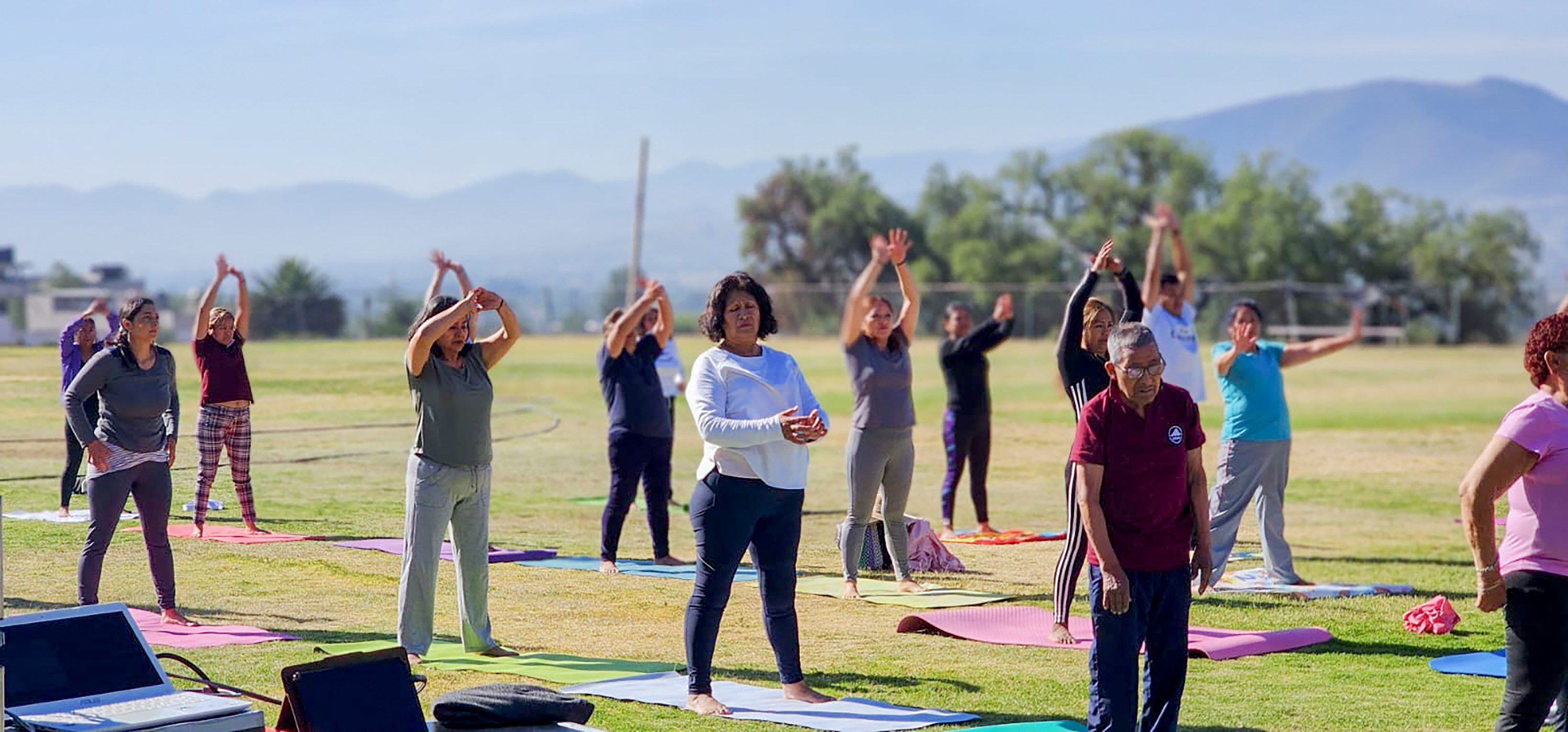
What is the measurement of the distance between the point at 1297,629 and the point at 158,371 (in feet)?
19.8

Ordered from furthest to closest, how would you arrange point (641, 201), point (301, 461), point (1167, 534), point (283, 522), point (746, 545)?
point (641, 201), point (301, 461), point (283, 522), point (746, 545), point (1167, 534)

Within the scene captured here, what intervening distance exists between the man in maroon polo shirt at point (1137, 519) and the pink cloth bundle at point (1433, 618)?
3.79m

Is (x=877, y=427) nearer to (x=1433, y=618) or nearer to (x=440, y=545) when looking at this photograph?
(x=440, y=545)

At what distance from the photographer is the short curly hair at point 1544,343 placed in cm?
561

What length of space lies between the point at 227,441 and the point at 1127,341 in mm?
6181

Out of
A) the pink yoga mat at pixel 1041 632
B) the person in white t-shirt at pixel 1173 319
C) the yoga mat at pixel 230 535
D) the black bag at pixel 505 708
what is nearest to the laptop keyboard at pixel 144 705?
the black bag at pixel 505 708

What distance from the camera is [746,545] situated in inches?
281

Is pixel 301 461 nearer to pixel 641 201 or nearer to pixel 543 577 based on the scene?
pixel 543 577

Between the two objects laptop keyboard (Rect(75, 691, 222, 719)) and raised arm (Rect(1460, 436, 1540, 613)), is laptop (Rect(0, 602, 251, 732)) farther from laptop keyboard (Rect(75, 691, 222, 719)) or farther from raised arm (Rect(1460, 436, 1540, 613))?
raised arm (Rect(1460, 436, 1540, 613))

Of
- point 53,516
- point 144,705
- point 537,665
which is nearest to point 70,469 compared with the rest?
point 53,516

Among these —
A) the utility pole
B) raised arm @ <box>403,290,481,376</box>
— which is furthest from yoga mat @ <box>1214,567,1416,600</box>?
the utility pole

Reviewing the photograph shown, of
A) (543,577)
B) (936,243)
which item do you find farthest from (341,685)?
(936,243)

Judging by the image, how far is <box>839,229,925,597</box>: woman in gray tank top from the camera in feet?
33.0

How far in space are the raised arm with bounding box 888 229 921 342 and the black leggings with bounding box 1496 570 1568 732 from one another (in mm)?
3161
